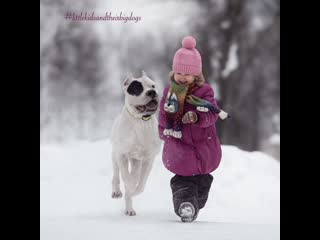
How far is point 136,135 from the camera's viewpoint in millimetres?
3281

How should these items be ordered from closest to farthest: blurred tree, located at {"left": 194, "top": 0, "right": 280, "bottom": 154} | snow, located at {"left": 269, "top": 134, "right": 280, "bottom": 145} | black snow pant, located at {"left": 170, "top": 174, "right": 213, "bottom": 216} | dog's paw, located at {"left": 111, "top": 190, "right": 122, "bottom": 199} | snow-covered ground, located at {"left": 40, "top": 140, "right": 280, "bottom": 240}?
snow-covered ground, located at {"left": 40, "top": 140, "right": 280, "bottom": 240} → black snow pant, located at {"left": 170, "top": 174, "right": 213, "bottom": 216} → dog's paw, located at {"left": 111, "top": 190, "right": 122, "bottom": 199} → blurred tree, located at {"left": 194, "top": 0, "right": 280, "bottom": 154} → snow, located at {"left": 269, "top": 134, "right": 280, "bottom": 145}

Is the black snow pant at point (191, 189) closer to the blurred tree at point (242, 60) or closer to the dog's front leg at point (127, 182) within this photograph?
the dog's front leg at point (127, 182)

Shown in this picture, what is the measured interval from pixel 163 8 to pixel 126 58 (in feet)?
1.10

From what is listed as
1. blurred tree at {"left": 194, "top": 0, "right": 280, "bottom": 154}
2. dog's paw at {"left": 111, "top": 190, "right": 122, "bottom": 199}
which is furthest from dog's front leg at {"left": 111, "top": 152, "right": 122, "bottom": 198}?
blurred tree at {"left": 194, "top": 0, "right": 280, "bottom": 154}

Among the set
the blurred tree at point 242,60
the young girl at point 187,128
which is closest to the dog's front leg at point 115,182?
the young girl at point 187,128

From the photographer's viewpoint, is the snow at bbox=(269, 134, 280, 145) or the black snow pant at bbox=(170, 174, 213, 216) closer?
the black snow pant at bbox=(170, 174, 213, 216)

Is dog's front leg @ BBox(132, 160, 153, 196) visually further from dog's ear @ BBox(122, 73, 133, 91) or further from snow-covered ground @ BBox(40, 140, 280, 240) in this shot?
dog's ear @ BBox(122, 73, 133, 91)

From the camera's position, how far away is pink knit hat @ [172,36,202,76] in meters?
3.21

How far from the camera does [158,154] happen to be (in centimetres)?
358

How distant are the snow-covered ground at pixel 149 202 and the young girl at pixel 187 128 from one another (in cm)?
13

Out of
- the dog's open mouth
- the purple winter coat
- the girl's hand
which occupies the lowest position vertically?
the purple winter coat

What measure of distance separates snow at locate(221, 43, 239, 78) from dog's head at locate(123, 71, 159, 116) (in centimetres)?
75
